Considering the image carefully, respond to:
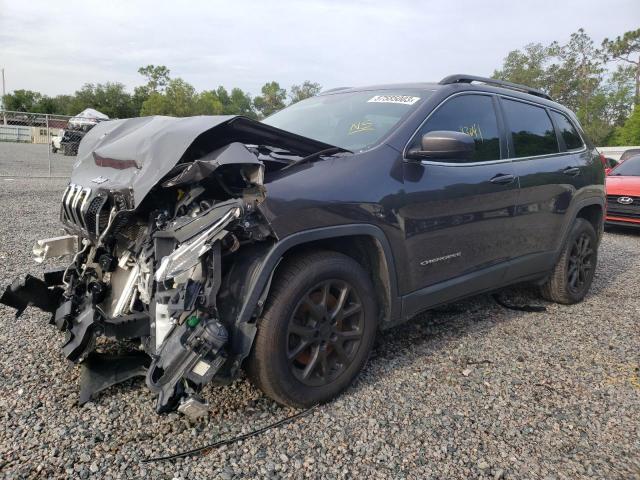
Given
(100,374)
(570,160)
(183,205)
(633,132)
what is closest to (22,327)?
(100,374)

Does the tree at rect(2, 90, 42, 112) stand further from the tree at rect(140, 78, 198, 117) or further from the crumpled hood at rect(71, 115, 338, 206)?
the crumpled hood at rect(71, 115, 338, 206)

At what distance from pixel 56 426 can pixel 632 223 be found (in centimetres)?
971

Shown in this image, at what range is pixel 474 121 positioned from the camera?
3.73 metres

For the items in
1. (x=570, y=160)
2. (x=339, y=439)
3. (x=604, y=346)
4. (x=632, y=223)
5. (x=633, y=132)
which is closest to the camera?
(x=339, y=439)

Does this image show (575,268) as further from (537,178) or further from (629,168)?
(629,168)

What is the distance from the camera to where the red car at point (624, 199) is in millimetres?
9094

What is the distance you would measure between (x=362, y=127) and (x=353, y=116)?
0.24 metres

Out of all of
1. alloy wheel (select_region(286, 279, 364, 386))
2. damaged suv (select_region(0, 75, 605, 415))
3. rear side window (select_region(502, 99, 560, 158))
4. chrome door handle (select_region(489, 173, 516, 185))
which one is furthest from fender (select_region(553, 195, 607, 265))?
alloy wheel (select_region(286, 279, 364, 386))

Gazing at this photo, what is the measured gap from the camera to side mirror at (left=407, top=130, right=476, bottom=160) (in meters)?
2.93

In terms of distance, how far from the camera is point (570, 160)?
15.1 feet

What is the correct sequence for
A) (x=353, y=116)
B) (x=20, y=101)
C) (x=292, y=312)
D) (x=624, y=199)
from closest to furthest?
(x=292, y=312) < (x=353, y=116) < (x=624, y=199) < (x=20, y=101)

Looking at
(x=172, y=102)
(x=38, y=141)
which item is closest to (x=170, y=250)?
(x=38, y=141)

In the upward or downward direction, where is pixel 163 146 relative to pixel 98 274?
upward

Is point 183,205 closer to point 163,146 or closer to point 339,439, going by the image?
point 163,146
